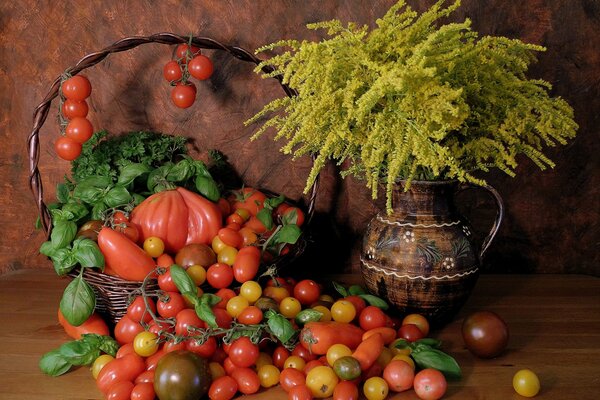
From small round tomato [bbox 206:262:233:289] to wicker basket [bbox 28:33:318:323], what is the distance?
0.11m

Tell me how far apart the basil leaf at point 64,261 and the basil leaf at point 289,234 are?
422 millimetres

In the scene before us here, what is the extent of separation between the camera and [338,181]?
1555 millimetres

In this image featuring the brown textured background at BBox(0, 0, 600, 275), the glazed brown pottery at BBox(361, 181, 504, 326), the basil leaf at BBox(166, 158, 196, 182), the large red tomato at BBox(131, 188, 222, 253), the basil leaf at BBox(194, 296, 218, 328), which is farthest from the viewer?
the brown textured background at BBox(0, 0, 600, 275)

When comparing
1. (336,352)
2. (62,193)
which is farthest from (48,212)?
(336,352)

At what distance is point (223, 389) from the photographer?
93 centimetres

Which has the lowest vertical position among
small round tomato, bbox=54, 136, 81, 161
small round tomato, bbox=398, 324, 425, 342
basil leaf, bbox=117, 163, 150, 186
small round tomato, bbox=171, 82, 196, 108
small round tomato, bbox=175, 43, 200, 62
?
small round tomato, bbox=398, 324, 425, 342

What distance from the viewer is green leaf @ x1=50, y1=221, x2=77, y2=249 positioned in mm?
1160

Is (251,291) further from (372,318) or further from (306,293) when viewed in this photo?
(372,318)

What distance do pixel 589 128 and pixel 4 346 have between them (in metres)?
1.46

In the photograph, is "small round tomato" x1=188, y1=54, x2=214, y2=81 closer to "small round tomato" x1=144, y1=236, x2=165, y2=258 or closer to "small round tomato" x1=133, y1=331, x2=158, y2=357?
"small round tomato" x1=144, y1=236, x2=165, y2=258

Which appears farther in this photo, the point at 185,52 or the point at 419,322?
the point at 185,52

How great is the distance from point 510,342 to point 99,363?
78cm

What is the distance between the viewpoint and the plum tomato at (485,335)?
3.38 feet

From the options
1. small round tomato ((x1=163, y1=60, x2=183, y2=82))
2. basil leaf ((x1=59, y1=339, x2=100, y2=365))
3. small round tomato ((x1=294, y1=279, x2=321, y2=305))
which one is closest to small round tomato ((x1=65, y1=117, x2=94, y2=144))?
small round tomato ((x1=163, y1=60, x2=183, y2=82))
